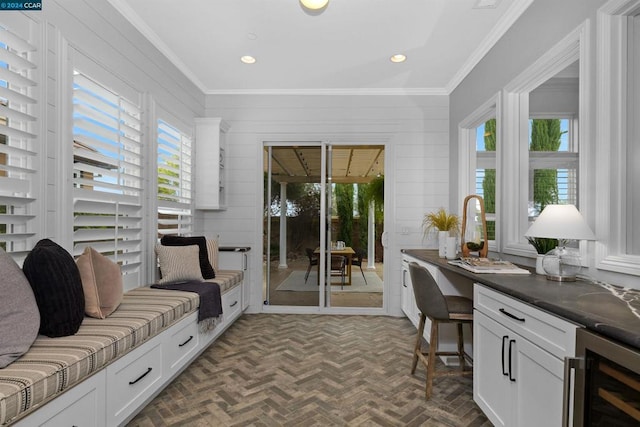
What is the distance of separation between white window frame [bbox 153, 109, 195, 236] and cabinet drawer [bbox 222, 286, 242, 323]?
0.87m

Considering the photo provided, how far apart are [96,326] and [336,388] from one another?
1629 millimetres

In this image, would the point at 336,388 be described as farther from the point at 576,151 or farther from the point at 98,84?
the point at 98,84

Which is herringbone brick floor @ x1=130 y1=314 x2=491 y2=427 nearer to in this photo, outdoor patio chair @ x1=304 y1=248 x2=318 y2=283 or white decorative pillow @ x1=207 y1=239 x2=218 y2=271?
white decorative pillow @ x1=207 y1=239 x2=218 y2=271

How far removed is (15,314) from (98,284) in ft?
1.98

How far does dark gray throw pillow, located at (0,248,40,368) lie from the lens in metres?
1.35

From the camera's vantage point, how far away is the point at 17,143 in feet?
6.09

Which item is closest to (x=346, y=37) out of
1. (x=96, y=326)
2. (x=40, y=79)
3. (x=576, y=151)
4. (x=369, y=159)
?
(x=369, y=159)

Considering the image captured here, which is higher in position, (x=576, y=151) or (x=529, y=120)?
(x=529, y=120)

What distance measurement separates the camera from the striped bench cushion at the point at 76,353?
46.8 inches

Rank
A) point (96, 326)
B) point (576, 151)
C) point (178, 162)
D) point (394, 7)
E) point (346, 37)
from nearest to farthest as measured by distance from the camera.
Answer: point (96, 326) → point (576, 151) → point (394, 7) → point (346, 37) → point (178, 162)

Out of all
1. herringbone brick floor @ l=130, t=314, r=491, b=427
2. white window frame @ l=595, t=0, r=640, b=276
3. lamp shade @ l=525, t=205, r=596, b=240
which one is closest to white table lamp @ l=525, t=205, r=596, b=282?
lamp shade @ l=525, t=205, r=596, b=240

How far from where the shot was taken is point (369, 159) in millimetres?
4387

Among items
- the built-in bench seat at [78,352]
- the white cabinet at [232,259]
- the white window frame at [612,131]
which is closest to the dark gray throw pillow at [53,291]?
the built-in bench seat at [78,352]

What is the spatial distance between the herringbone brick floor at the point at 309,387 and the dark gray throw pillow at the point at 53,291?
0.82 meters
